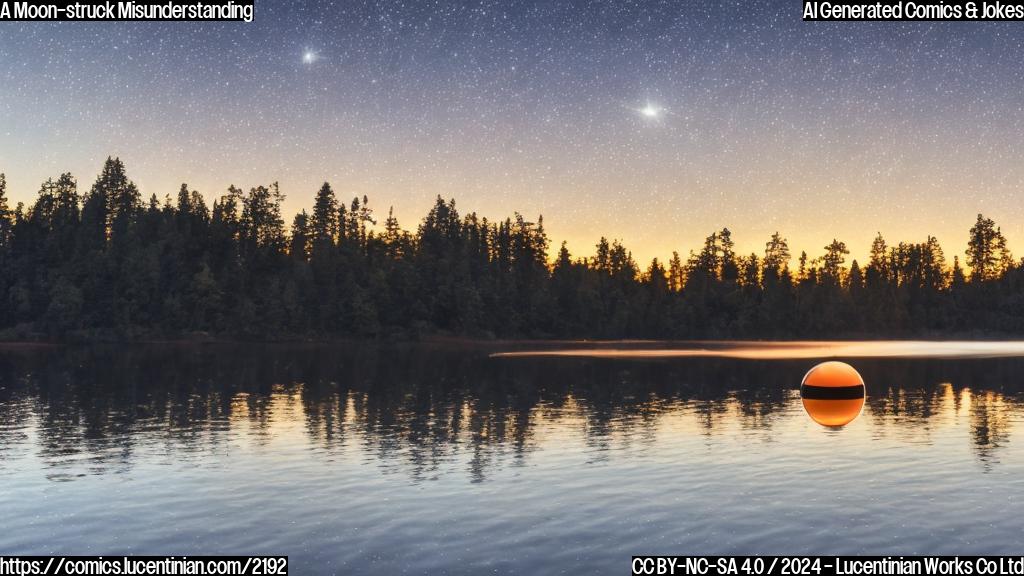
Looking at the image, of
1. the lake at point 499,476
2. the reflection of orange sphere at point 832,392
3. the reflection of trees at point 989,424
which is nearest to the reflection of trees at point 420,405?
the reflection of trees at point 989,424

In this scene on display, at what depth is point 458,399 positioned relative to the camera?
6297 centimetres

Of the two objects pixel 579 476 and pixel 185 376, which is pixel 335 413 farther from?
pixel 185 376

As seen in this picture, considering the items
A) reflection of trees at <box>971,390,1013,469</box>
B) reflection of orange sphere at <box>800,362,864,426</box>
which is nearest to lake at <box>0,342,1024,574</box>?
reflection of trees at <box>971,390,1013,469</box>

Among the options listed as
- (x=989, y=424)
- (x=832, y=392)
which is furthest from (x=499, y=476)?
(x=989, y=424)

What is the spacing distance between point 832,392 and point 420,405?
28591 mm

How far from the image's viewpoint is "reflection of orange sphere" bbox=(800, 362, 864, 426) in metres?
36.3

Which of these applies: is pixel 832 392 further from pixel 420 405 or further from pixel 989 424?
pixel 420 405

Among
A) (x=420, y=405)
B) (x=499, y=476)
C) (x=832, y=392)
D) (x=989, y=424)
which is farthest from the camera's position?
(x=420, y=405)

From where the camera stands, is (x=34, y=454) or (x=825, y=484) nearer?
(x=825, y=484)

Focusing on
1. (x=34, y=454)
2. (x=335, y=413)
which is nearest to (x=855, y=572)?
(x=34, y=454)

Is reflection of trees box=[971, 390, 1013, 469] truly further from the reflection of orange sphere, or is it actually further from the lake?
the reflection of orange sphere

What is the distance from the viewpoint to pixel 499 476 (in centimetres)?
3198

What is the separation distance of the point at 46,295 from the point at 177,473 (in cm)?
16797

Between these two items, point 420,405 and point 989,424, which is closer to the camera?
point 989,424
